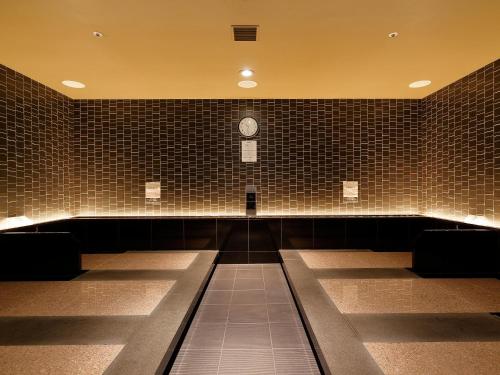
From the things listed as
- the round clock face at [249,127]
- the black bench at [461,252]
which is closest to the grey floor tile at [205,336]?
the black bench at [461,252]

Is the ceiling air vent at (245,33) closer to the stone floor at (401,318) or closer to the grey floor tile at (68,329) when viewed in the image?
the stone floor at (401,318)

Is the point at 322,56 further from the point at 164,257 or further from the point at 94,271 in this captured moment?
the point at 94,271

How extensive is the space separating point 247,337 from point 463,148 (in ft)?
13.5

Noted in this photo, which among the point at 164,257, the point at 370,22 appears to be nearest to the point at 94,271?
the point at 164,257

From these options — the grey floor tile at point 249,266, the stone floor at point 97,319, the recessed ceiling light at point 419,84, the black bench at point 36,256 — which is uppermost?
the recessed ceiling light at point 419,84

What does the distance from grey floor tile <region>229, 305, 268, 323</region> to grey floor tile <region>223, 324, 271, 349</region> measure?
10 centimetres

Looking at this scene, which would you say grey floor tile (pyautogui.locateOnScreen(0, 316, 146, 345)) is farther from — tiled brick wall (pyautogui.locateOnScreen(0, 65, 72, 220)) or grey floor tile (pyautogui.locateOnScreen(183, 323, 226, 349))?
tiled brick wall (pyautogui.locateOnScreen(0, 65, 72, 220))

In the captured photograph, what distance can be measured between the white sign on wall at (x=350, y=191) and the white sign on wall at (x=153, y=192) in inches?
137

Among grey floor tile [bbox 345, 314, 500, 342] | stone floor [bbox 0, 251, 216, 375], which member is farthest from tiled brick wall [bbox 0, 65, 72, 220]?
grey floor tile [bbox 345, 314, 500, 342]

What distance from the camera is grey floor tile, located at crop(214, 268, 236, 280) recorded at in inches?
166

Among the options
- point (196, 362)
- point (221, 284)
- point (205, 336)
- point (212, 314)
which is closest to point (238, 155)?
point (221, 284)

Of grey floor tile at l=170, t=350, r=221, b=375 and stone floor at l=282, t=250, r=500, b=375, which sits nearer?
stone floor at l=282, t=250, r=500, b=375

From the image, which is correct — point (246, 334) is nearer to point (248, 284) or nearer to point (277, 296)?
point (277, 296)

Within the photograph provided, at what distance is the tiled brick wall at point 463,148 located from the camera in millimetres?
3836
